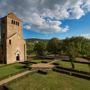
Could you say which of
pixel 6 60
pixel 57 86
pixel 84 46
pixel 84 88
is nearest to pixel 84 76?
pixel 84 88

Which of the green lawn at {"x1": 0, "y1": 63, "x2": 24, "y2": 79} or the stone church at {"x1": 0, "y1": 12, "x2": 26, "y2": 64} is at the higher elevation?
the stone church at {"x1": 0, "y1": 12, "x2": 26, "y2": 64}

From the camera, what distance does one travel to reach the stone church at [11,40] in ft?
111

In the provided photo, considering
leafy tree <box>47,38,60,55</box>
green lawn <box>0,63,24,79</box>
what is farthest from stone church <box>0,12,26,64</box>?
leafy tree <box>47,38,60,55</box>

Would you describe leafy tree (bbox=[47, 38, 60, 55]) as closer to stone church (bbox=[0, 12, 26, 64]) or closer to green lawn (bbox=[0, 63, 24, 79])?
stone church (bbox=[0, 12, 26, 64])

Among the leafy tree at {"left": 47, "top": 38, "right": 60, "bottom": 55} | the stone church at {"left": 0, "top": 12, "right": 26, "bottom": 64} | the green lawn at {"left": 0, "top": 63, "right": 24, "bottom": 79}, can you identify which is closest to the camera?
the green lawn at {"left": 0, "top": 63, "right": 24, "bottom": 79}

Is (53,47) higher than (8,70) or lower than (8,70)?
higher

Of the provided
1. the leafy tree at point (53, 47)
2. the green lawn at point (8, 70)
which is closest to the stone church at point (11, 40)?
the green lawn at point (8, 70)

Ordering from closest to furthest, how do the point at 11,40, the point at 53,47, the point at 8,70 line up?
1. the point at 8,70
2. the point at 11,40
3. the point at 53,47

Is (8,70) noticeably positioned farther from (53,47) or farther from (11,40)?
(53,47)

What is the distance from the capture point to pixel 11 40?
3469 centimetres

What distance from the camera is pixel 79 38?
5859 cm

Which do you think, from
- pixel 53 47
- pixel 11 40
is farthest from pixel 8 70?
pixel 53 47

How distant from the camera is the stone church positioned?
33844mm

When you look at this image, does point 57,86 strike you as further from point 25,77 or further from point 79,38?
point 79,38
